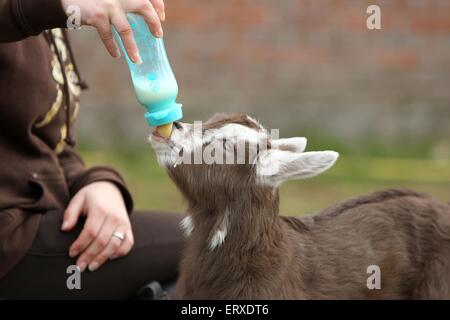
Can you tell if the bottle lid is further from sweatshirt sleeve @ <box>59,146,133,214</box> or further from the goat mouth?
sweatshirt sleeve @ <box>59,146,133,214</box>

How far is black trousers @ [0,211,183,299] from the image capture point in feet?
7.24

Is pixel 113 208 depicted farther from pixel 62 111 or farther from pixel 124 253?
pixel 62 111

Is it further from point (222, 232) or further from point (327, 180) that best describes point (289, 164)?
point (327, 180)

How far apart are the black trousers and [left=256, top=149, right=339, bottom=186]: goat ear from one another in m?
0.61

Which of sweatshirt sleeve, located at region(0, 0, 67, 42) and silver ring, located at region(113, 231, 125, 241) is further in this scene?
silver ring, located at region(113, 231, 125, 241)

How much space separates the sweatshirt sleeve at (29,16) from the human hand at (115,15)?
0.03m

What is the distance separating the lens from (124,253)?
7.48 ft

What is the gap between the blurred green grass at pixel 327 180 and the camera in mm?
4348

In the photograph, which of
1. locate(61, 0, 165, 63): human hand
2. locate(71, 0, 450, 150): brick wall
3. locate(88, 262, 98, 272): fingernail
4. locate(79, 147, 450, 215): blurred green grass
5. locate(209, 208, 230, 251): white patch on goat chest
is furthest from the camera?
locate(71, 0, 450, 150): brick wall

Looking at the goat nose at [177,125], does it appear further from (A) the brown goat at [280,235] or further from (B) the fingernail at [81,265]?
(B) the fingernail at [81,265]

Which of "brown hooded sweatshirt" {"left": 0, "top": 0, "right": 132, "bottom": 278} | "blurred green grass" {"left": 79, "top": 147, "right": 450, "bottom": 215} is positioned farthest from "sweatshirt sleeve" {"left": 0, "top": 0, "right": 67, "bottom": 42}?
"blurred green grass" {"left": 79, "top": 147, "right": 450, "bottom": 215}

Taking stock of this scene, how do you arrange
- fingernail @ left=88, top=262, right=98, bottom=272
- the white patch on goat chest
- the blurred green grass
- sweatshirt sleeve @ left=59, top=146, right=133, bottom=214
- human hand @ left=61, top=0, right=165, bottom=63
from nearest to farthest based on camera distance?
1. human hand @ left=61, top=0, right=165, bottom=63
2. the white patch on goat chest
3. fingernail @ left=88, top=262, right=98, bottom=272
4. sweatshirt sleeve @ left=59, top=146, right=133, bottom=214
5. the blurred green grass
